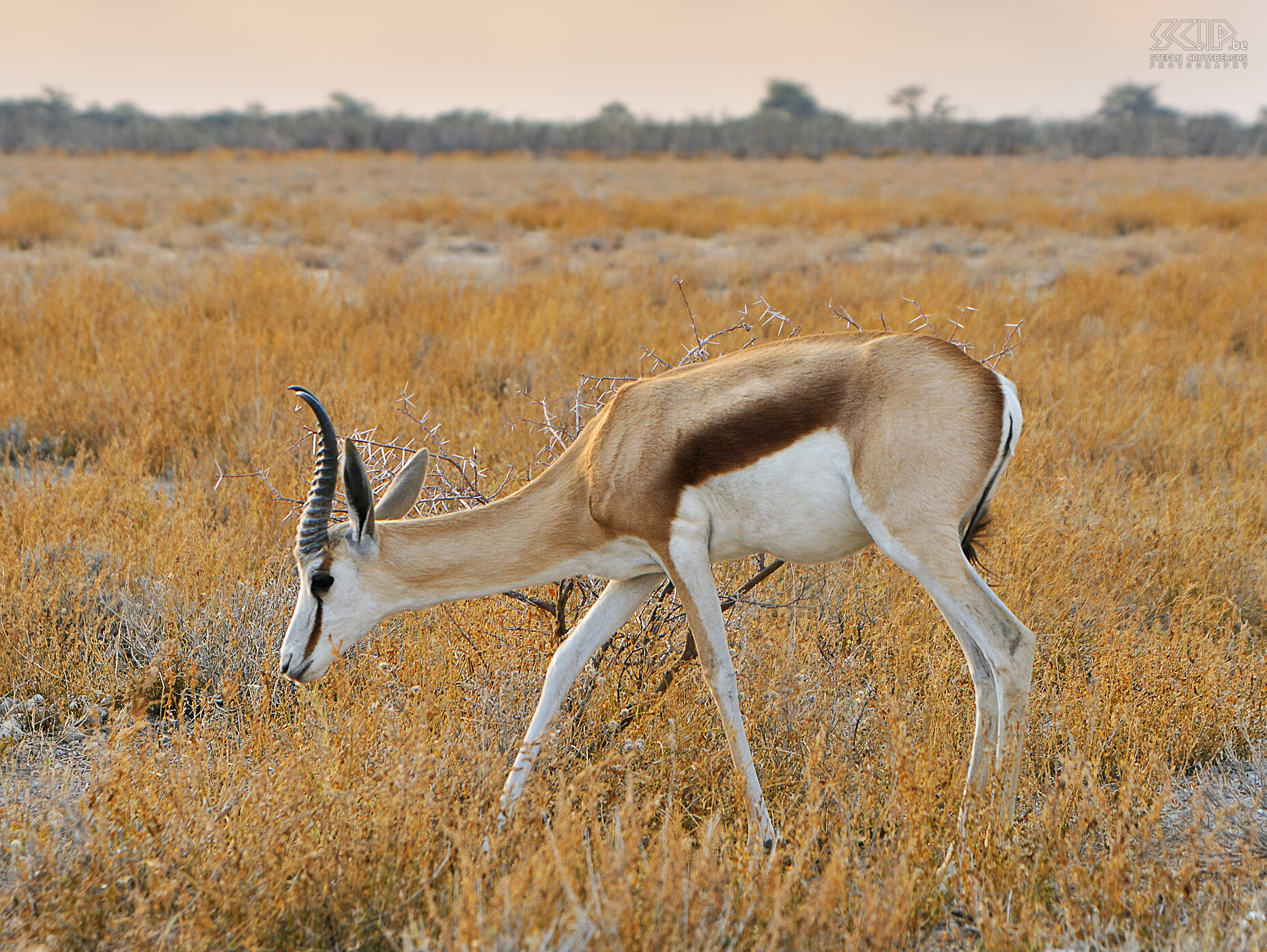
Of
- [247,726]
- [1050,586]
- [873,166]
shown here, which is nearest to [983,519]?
[1050,586]

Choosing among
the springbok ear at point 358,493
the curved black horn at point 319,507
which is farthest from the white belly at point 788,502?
the curved black horn at point 319,507

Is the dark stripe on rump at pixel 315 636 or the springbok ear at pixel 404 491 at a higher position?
the springbok ear at pixel 404 491

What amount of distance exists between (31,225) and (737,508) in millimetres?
14850

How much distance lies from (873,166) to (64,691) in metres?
37.4

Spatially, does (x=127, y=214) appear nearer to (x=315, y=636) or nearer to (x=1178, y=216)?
(x=315, y=636)

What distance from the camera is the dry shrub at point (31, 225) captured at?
1366 cm

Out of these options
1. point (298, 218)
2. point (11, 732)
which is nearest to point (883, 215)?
point (298, 218)

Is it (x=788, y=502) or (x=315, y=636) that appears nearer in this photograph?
(x=788, y=502)

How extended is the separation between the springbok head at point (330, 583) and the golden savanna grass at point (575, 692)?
0.83 ft

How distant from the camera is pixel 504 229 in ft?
54.4

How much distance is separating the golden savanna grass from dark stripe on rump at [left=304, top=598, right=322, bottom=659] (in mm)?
264

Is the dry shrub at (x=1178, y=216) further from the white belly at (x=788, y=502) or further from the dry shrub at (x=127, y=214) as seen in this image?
the white belly at (x=788, y=502)

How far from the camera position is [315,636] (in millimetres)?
2996

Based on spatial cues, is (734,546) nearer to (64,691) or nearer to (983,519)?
(983,519)
